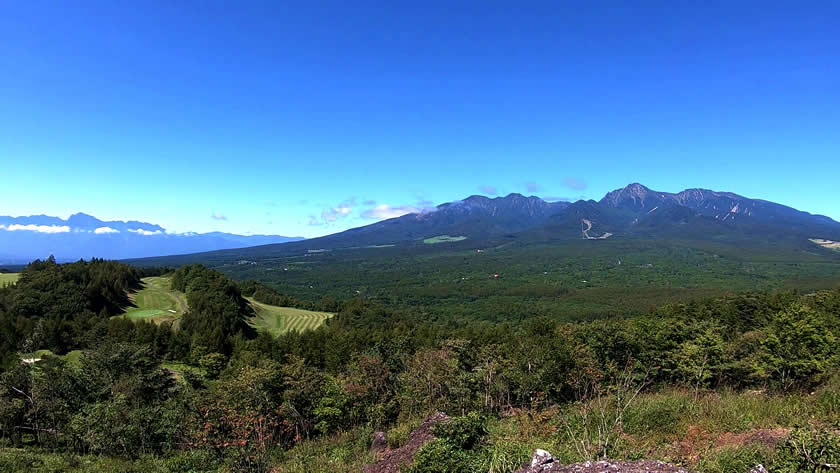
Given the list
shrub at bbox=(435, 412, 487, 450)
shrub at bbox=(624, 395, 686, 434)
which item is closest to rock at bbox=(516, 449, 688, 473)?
shrub at bbox=(435, 412, 487, 450)

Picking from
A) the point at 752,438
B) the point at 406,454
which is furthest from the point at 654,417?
the point at 406,454

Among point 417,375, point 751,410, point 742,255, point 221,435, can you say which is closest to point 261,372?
point 221,435

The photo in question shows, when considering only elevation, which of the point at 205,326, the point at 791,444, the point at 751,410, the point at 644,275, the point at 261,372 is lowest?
the point at 644,275

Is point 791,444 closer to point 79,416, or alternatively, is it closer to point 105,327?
point 79,416

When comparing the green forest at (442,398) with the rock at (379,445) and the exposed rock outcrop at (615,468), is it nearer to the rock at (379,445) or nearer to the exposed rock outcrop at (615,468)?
the rock at (379,445)

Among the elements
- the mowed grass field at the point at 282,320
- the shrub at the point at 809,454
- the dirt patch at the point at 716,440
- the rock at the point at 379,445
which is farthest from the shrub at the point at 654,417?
the mowed grass field at the point at 282,320

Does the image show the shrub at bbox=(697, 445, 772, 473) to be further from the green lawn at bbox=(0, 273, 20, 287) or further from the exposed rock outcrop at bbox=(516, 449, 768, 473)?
the green lawn at bbox=(0, 273, 20, 287)

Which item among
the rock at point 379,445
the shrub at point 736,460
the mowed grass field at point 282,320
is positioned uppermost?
the shrub at point 736,460
